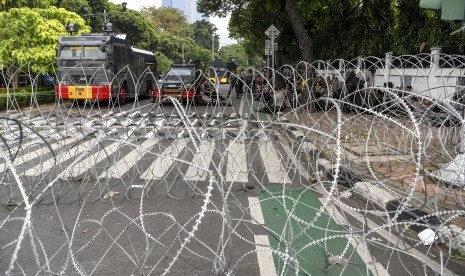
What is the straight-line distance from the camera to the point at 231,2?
3148cm

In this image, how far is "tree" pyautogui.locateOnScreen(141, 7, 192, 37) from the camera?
245 ft

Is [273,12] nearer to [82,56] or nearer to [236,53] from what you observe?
[82,56]

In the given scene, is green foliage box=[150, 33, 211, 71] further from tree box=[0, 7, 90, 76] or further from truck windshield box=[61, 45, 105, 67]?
truck windshield box=[61, 45, 105, 67]

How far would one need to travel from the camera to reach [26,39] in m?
20.0

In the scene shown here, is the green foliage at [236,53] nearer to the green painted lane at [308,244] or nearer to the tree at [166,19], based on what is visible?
the tree at [166,19]

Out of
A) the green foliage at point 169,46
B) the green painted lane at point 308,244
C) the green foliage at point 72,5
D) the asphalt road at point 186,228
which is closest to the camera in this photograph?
the asphalt road at point 186,228

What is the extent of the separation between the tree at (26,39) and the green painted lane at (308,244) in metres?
16.4

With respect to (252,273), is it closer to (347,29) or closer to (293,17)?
(293,17)

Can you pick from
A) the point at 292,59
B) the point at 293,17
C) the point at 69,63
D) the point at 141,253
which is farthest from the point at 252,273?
the point at 292,59

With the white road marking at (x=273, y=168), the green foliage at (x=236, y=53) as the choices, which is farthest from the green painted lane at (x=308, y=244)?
the green foliage at (x=236, y=53)

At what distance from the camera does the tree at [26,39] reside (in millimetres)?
19281

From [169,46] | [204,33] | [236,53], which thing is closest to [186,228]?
[169,46]

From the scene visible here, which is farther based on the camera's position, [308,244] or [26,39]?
[26,39]

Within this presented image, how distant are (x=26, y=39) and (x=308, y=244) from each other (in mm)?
20059
